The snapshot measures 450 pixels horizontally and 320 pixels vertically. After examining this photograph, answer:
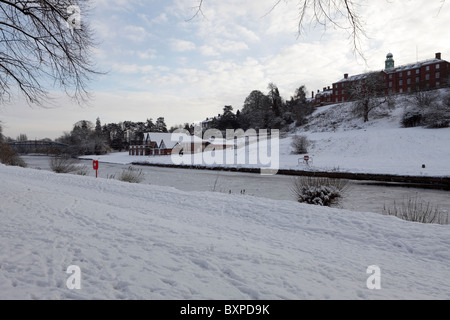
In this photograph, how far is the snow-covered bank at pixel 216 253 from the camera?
308 cm

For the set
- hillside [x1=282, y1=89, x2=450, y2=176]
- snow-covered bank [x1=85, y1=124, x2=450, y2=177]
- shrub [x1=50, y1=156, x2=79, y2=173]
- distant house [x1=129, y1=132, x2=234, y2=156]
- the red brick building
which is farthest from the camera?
distant house [x1=129, y1=132, x2=234, y2=156]

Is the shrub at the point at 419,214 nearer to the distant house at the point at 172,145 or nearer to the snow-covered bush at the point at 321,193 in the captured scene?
the snow-covered bush at the point at 321,193

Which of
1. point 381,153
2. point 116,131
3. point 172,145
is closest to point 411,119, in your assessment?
point 381,153

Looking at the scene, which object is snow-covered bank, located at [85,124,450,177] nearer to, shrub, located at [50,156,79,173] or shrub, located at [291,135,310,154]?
shrub, located at [291,135,310,154]

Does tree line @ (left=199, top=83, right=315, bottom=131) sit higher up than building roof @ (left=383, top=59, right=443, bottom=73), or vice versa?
building roof @ (left=383, top=59, right=443, bottom=73)

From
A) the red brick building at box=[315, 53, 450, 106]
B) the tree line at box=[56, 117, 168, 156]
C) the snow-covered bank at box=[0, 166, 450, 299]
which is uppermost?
the red brick building at box=[315, 53, 450, 106]

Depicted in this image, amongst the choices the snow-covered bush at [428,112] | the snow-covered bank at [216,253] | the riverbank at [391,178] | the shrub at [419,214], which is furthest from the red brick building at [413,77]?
the snow-covered bank at [216,253]

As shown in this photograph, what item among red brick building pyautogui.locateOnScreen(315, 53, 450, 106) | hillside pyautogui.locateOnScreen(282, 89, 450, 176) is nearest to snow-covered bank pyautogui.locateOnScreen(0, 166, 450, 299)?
hillside pyautogui.locateOnScreen(282, 89, 450, 176)

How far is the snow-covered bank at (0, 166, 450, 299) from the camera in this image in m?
3.08

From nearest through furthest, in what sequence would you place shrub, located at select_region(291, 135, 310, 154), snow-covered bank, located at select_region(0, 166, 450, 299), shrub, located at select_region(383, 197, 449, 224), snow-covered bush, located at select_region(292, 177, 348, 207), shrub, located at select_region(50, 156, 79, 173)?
1. snow-covered bank, located at select_region(0, 166, 450, 299)
2. shrub, located at select_region(383, 197, 449, 224)
3. snow-covered bush, located at select_region(292, 177, 348, 207)
4. shrub, located at select_region(50, 156, 79, 173)
5. shrub, located at select_region(291, 135, 310, 154)

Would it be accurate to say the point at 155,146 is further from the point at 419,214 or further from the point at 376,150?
the point at 419,214

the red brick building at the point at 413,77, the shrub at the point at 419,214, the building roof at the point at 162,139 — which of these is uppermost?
the red brick building at the point at 413,77

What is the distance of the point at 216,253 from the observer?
414cm
